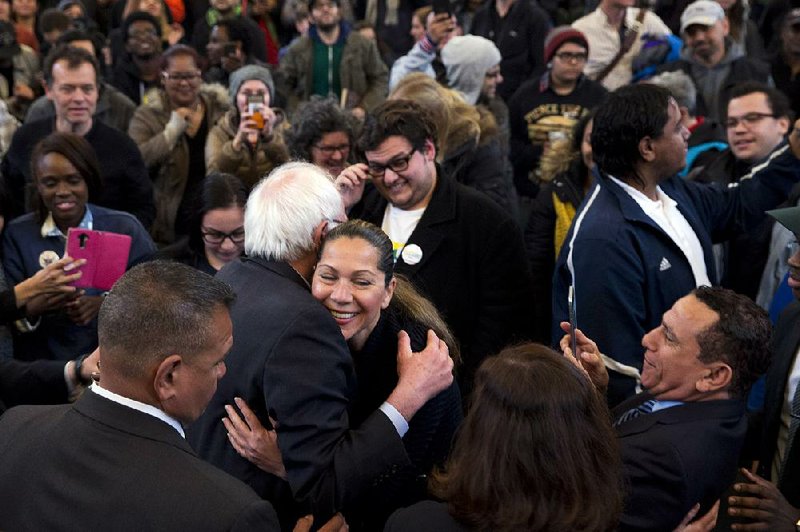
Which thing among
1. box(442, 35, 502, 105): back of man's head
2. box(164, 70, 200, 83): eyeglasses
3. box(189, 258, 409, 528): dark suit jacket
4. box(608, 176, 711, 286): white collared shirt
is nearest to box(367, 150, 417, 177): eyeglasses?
box(608, 176, 711, 286): white collared shirt

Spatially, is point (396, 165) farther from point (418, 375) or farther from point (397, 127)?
point (418, 375)

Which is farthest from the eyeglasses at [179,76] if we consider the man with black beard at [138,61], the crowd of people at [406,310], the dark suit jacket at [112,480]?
the dark suit jacket at [112,480]

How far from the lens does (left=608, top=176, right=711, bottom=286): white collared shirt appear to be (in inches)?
145

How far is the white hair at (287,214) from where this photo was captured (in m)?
2.86

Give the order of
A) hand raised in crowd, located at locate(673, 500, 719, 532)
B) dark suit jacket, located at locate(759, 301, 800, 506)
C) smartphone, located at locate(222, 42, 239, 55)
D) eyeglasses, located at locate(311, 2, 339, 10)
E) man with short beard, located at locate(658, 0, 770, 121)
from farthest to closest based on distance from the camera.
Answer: eyeglasses, located at locate(311, 2, 339, 10) < smartphone, located at locate(222, 42, 239, 55) < man with short beard, located at locate(658, 0, 770, 121) < dark suit jacket, located at locate(759, 301, 800, 506) < hand raised in crowd, located at locate(673, 500, 719, 532)

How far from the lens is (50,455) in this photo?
2.12 metres

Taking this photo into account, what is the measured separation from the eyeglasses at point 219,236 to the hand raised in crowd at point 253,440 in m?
1.53

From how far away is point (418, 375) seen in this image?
2.73 metres

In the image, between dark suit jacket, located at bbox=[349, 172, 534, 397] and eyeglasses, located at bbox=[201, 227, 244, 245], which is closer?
dark suit jacket, located at bbox=[349, 172, 534, 397]

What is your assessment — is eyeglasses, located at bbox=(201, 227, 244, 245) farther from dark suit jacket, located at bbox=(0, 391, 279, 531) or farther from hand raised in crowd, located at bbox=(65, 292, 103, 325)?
dark suit jacket, located at bbox=(0, 391, 279, 531)

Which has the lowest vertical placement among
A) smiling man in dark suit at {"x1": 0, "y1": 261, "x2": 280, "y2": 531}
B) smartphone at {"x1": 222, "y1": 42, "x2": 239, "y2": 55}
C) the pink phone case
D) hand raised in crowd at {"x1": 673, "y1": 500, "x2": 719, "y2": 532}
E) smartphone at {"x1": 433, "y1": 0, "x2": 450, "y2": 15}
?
hand raised in crowd at {"x1": 673, "y1": 500, "x2": 719, "y2": 532}

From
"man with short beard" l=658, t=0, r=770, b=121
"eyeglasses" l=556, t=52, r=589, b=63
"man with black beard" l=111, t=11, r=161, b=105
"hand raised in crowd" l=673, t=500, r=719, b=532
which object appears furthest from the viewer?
"man with black beard" l=111, t=11, r=161, b=105

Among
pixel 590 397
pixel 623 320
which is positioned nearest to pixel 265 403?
pixel 590 397

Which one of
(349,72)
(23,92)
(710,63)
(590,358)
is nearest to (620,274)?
(590,358)
